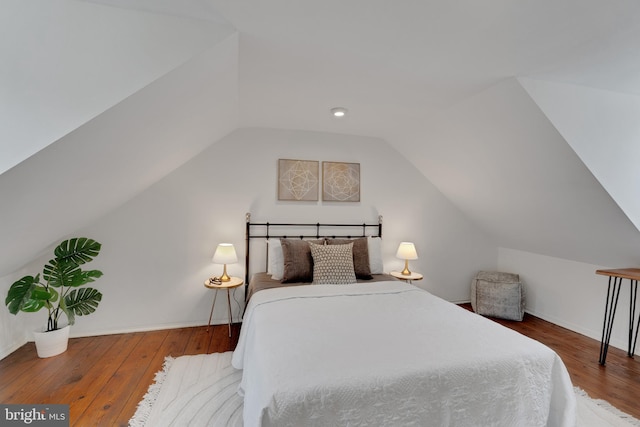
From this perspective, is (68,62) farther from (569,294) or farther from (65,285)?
(569,294)

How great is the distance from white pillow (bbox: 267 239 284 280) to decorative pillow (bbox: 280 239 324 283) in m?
0.09

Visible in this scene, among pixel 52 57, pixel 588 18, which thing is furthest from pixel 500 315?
pixel 52 57

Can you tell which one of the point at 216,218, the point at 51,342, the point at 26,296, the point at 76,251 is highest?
the point at 216,218

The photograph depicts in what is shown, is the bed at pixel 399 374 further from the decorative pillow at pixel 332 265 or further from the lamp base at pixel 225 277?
the lamp base at pixel 225 277

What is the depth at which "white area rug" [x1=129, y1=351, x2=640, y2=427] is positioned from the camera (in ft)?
5.92

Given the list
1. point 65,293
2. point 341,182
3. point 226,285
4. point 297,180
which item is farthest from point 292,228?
point 65,293

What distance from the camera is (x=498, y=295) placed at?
3670mm

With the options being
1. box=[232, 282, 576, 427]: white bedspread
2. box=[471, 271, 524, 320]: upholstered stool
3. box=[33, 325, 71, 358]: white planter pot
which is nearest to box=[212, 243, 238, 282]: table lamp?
box=[232, 282, 576, 427]: white bedspread

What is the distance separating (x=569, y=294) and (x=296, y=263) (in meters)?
3.34

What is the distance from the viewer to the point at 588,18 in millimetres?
1431

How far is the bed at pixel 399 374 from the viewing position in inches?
48.4

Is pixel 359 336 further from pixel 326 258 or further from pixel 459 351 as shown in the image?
pixel 326 258

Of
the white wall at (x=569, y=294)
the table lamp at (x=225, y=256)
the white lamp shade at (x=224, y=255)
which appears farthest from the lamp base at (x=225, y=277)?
the white wall at (x=569, y=294)

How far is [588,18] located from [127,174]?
3.18m
